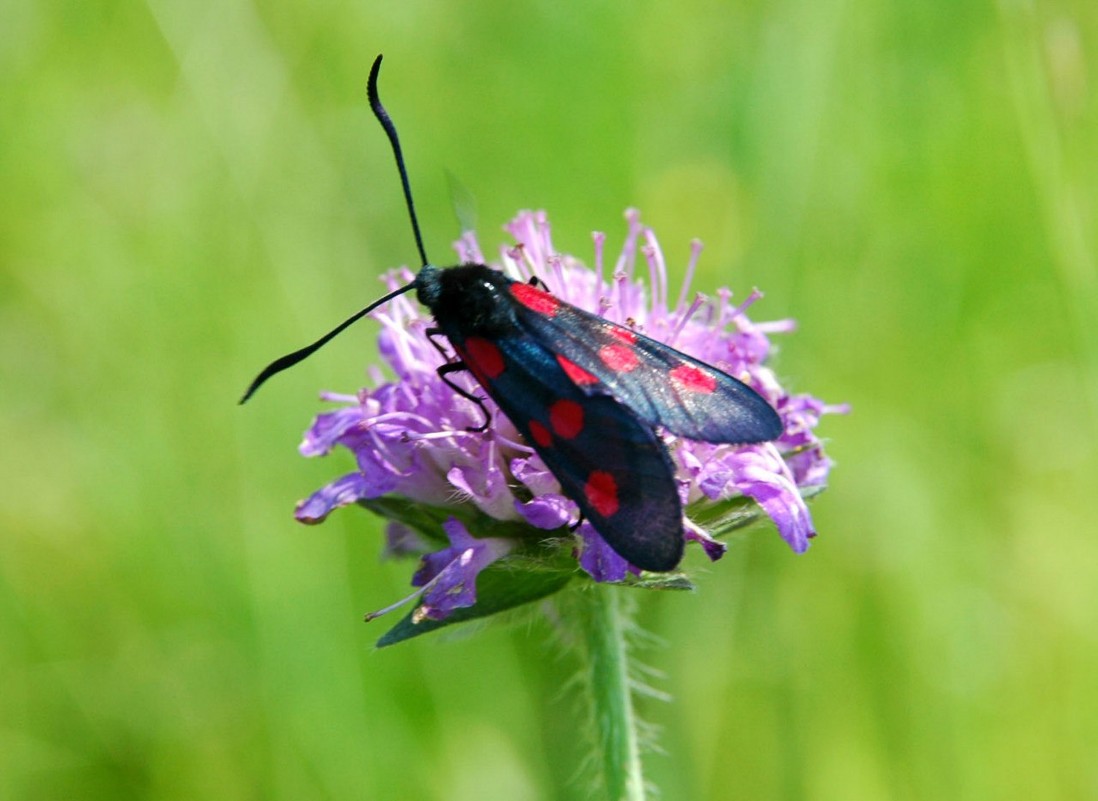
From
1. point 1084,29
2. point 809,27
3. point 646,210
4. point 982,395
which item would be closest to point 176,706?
point 646,210

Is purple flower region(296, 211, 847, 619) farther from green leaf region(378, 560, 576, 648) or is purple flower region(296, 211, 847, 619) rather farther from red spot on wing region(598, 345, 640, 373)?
red spot on wing region(598, 345, 640, 373)

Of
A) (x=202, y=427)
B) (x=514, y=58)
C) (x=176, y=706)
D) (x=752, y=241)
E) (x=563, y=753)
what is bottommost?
(x=563, y=753)

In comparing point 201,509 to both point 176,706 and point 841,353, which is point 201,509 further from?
point 841,353

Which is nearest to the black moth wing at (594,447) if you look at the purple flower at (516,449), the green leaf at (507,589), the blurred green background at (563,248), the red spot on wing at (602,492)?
the red spot on wing at (602,492)

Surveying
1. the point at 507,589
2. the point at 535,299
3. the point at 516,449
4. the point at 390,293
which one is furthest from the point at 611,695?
the point at 390,293

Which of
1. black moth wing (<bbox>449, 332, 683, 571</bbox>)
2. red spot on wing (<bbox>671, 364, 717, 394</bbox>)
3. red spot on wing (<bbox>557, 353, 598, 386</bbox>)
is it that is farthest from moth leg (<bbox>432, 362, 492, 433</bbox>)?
red spot on wing (<bbox>671, 364, 717, 394</bbox>)

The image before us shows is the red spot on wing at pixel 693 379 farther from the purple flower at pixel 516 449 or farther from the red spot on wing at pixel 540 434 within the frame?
the red spot on wing at pixel 540 434
